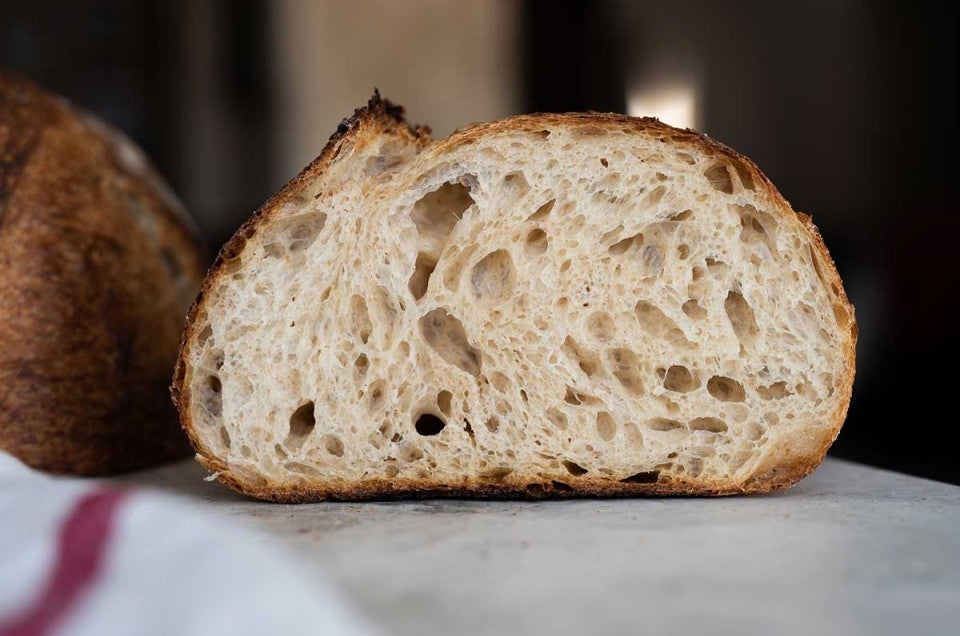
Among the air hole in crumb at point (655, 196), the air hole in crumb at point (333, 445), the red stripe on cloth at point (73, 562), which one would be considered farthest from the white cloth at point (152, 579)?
the air hole in crumb at point (655, 196)

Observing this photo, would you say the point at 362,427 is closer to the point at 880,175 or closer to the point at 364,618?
the point at 364,618

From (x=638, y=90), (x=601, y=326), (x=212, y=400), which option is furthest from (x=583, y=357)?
(x=638, y=90)

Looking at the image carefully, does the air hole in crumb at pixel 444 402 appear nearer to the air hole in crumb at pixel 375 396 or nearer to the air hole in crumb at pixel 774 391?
the air hole in crumb at pixel 375 396

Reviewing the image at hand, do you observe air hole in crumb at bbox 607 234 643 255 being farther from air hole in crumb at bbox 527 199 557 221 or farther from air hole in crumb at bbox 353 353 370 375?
air hole in crumb at bbox 353 353 370 375

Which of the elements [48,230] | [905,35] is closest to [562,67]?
[905,35]

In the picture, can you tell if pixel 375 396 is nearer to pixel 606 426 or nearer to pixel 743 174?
pixel 606 426

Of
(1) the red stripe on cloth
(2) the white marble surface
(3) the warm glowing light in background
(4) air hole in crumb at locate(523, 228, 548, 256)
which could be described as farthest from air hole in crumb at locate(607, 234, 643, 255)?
(3) the warm glowing light in background
